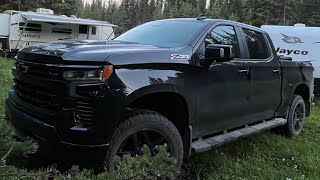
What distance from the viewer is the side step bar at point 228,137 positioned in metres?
4.44

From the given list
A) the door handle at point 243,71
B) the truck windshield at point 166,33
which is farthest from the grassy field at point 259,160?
the truck windshield at point 166,33

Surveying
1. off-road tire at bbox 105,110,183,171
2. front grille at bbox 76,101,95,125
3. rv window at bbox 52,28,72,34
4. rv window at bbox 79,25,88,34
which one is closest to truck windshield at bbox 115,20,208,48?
off-road tire at bbox 105,110,183,171

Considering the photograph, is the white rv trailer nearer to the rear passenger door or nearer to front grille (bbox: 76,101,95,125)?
the rear passenger door

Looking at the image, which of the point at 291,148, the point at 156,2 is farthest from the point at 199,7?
the point at 291,148

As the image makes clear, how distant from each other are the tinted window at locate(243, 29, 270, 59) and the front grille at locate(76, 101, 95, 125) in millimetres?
2862

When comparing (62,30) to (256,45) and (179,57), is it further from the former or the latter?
(179,57)

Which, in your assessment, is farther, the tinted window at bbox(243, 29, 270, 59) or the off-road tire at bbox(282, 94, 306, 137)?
the off-road tire at bbox(282, 94, 306, 137)

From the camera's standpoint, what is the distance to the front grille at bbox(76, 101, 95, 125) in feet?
11.2

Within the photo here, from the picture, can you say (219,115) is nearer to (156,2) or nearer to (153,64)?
(153,64)

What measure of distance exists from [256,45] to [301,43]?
8963 mm

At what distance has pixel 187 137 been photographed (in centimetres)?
430

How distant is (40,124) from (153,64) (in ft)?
3.81

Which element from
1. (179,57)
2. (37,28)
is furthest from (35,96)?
(37,28)

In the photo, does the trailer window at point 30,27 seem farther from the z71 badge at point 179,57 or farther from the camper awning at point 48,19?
the z71 badge at point 179,57
